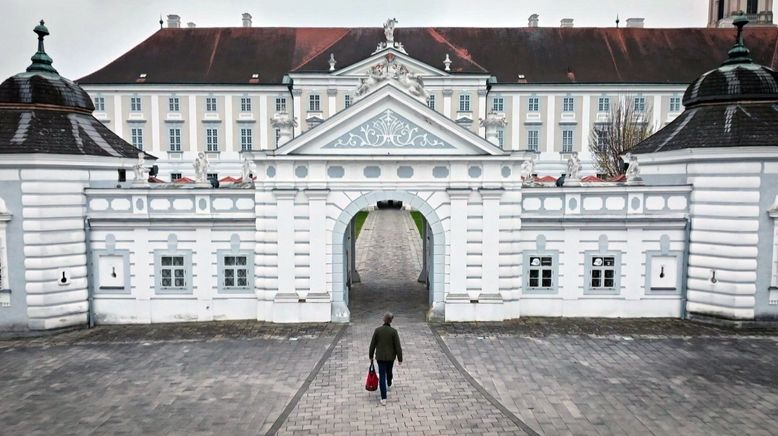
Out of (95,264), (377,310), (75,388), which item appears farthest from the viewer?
(377,310)

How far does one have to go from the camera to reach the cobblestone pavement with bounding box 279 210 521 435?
10.7 metres

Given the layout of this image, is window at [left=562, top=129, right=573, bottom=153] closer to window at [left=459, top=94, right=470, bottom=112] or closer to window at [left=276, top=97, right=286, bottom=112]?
window at [left=459, top=94, right=470, bottom=112]

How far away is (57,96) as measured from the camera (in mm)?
18109

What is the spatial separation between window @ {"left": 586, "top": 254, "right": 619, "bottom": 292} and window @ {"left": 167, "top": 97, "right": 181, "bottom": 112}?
42.7 m

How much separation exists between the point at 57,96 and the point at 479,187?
13.5m

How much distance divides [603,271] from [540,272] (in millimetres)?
1963

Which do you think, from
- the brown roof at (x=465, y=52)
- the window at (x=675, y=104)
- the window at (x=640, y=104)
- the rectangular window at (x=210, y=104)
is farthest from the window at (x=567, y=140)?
the rectangular window at (x=210, y=104)

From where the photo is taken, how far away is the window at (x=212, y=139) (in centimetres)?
5157

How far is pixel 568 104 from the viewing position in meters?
51.6

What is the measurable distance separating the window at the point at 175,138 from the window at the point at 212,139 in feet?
8.09

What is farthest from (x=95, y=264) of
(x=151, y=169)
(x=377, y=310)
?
(x=377, y=310)

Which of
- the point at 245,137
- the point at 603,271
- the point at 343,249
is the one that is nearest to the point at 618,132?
the point at 603,271

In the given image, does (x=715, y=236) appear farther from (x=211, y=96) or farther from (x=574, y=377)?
(x=211, y=96)

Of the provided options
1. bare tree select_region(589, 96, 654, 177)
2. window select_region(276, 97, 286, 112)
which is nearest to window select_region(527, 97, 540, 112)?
bare tree select_region(589, 96, 654, 177)
